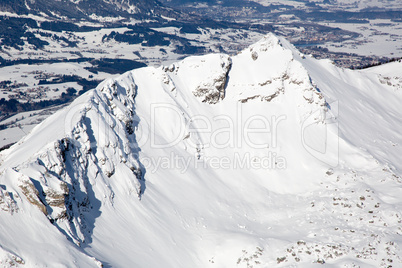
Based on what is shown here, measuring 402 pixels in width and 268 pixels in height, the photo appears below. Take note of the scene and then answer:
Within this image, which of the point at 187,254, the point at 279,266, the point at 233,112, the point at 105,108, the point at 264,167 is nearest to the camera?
the point at 279,266

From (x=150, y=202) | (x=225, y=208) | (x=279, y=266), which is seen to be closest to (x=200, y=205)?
(x=225, y=208)

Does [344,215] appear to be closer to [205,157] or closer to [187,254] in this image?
[187,254]

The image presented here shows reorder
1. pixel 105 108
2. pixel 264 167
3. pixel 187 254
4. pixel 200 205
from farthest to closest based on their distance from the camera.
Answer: pixel 264 167 → pixel 105 108 → pixel 200 205 → pixel 187 254

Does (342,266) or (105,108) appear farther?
(105,108)

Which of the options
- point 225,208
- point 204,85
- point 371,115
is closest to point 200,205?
point 225,208

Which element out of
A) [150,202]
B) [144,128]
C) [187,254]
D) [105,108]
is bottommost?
[187,254]

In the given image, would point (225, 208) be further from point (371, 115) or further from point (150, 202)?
point (371, 115)

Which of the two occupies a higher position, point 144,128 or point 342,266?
point 144,128
